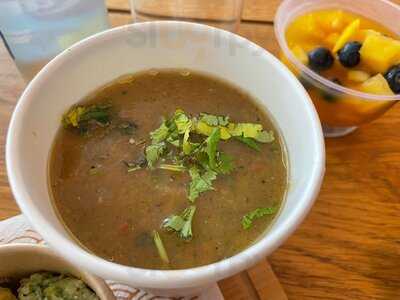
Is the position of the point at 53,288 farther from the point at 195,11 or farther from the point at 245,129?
the point at 195,11

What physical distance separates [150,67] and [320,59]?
0.38m

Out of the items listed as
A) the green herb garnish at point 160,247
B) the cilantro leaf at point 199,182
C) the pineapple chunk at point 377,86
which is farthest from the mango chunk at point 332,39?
the green herb garnish at point 160,247

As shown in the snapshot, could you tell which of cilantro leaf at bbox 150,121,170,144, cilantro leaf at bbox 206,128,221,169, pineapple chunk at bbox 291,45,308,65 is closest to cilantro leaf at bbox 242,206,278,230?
cilantro leaf at bbox 206,128,221,169

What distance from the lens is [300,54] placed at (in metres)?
1.16

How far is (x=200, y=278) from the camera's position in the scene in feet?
2.26

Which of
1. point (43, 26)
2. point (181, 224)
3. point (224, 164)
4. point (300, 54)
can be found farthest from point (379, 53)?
point (43, 26)

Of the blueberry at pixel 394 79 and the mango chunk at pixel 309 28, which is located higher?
the mango chunk at pixel 309 28

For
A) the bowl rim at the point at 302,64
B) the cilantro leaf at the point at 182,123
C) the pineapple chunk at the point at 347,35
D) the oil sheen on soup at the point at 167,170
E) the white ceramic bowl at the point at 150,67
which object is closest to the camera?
the white ceramic bowl at the point at 150,67

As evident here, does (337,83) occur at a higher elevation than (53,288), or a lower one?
higher

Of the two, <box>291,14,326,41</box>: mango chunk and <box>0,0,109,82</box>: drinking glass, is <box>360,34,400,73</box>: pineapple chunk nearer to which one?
<box>291,14,326,41</box>: mango chunk

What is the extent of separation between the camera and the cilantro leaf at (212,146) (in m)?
0.90

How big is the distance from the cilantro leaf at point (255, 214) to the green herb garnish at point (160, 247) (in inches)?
5.3

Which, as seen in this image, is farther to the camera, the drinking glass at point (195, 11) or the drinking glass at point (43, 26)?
the drinking glass at point (195, 11)

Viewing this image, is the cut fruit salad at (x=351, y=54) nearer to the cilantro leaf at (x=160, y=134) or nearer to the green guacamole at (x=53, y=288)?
the cilantro leaf at (x=160, y=134)
